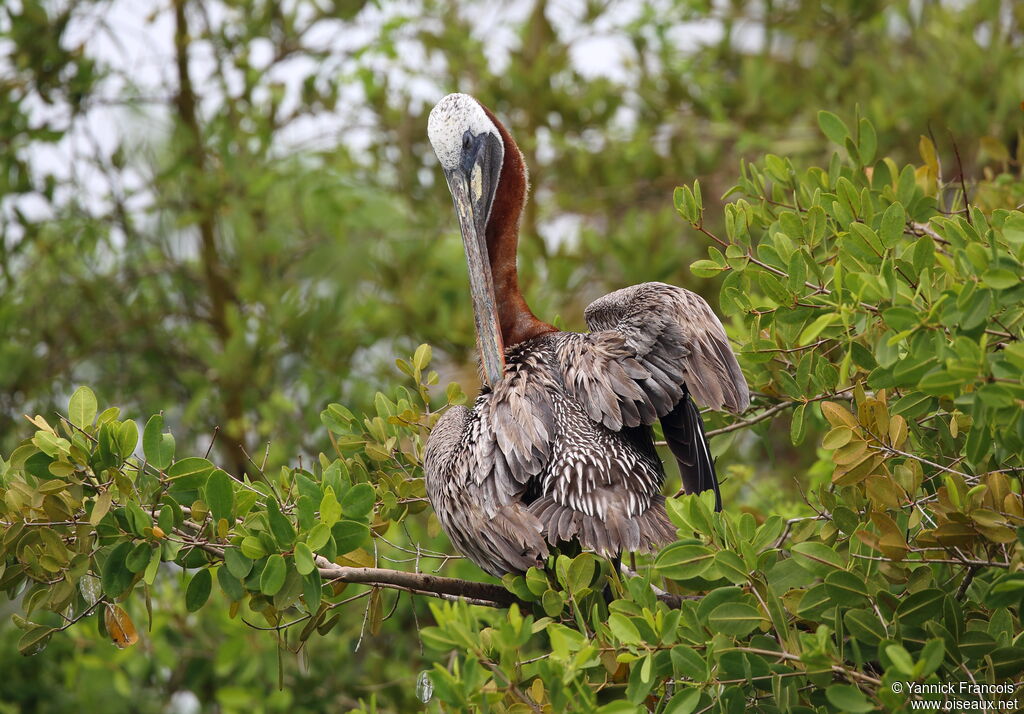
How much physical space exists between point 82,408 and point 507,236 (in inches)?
67.4

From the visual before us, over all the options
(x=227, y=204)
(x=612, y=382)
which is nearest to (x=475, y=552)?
(x=612, y=382)

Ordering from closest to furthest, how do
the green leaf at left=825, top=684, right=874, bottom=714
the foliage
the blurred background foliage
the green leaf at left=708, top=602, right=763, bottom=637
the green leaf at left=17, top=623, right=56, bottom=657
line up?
the green leaf at left=825, top=684, right=874, bottom=714, the foliage, the green leaf at left=708, top=602, right=763, bottom=637, the green leaf at left=17, top=623, right=56, bottom=657, the blurred background foliage

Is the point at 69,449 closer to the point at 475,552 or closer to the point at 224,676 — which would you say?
the point at 475,552

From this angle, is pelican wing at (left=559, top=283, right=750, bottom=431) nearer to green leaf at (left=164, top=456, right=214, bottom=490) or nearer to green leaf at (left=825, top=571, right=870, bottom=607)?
green leaf at (left=825, top=571, right=870, bottom=607)

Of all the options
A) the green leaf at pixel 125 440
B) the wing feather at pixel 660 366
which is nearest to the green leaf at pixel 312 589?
the green leaf at pixel 125 440

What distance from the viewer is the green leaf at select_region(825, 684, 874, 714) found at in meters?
2.05

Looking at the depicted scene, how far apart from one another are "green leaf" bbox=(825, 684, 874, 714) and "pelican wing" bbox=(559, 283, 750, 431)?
103cm

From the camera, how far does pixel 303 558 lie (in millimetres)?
2420

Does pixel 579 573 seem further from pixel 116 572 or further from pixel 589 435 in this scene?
pixel 116 572

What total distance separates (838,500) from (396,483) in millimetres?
1338

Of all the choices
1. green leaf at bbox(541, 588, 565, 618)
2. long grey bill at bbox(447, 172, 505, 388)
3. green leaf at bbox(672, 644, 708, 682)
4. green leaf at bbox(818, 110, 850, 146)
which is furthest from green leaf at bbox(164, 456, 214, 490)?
green leaf at bbox(818, 110, 850, 146)

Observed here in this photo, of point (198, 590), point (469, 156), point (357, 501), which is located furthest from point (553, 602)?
point (469, 156)

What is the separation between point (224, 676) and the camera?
18.2ft

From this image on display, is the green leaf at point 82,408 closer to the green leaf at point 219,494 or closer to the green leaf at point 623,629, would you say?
the green leaf at point 219,494
